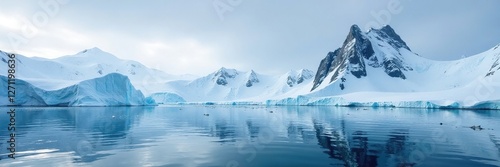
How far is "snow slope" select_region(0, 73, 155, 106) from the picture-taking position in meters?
77.6

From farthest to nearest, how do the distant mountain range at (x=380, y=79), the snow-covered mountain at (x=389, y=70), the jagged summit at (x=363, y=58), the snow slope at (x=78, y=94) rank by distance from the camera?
the jagged summit at (x=363, y=58) → the snow-covered mountain at (x=389, y=70) → the distant mountain range at (x=380, y=79) → the snow slope at (x=78, y=94)

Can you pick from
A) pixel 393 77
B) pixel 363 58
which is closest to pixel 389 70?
pixel 393 77

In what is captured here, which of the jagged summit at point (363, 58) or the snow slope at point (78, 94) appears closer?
the snow slope at point (78, 94)

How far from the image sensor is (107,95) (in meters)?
93.0

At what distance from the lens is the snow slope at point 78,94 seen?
3056 inches

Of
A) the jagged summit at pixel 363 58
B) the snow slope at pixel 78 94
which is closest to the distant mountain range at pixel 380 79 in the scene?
the jagged summit at pixel 363 58

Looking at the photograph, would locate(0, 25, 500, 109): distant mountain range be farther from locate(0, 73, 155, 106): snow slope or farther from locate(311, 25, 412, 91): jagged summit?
locate(0, 73, 155, 106): snow slope

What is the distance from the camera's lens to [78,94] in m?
82.0

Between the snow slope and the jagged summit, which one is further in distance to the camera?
the jagged summit

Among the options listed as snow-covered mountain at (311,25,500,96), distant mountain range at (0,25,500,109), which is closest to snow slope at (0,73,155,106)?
distant mountain range at (0,25,500,109)

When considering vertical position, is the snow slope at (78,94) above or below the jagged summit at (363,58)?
below

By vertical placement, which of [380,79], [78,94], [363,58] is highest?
[363,58]

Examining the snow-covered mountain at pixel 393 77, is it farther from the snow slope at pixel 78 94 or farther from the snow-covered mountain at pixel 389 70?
the snow slope at pixel 78 94

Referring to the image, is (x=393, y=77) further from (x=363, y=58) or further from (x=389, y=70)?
(x=363, y=58)
